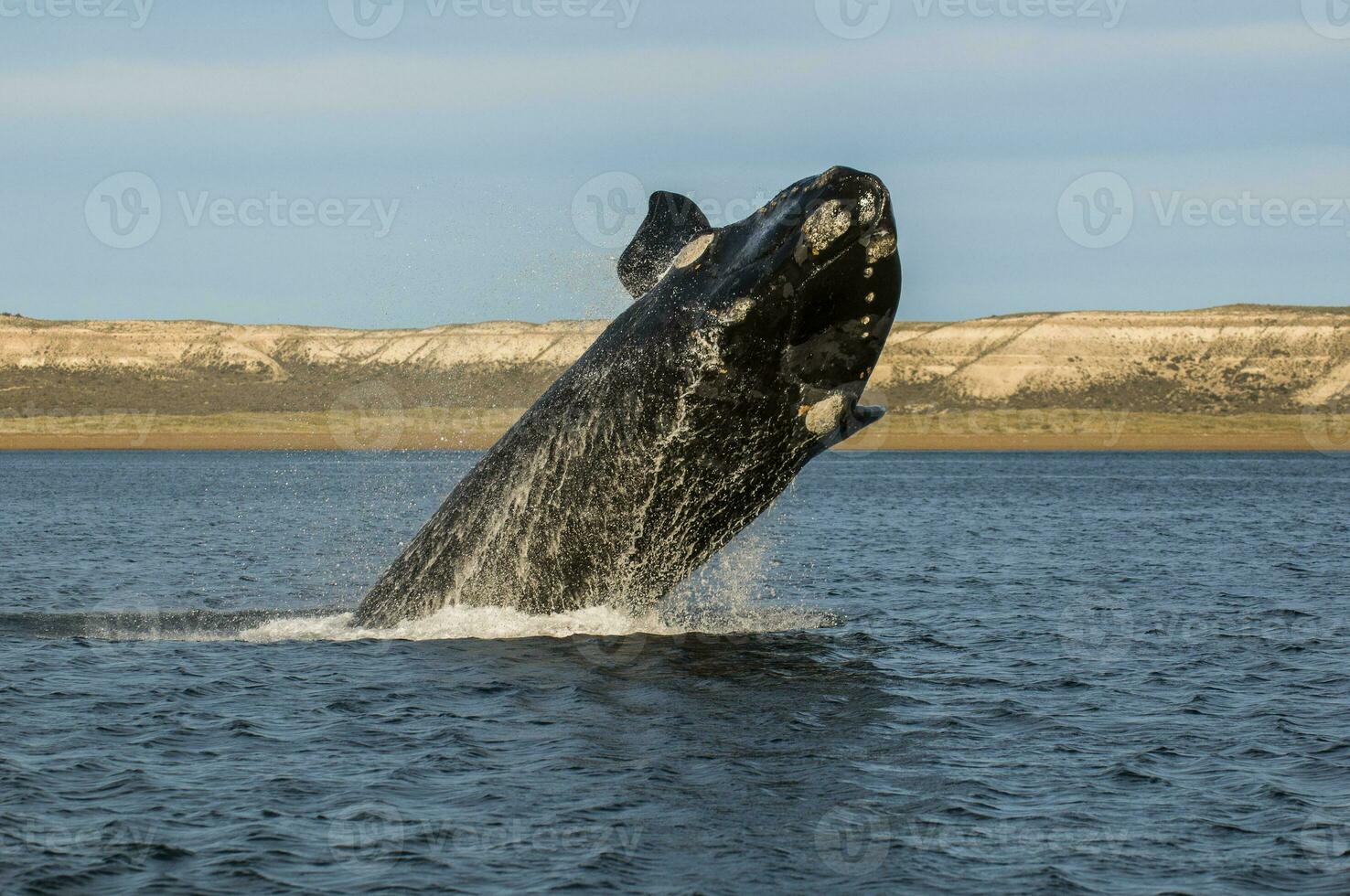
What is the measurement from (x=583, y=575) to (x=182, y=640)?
18.7 ft

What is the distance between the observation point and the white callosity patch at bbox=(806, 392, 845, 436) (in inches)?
492

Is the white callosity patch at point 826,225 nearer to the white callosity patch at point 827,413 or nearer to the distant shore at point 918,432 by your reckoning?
the white callosity patch at point 827,413

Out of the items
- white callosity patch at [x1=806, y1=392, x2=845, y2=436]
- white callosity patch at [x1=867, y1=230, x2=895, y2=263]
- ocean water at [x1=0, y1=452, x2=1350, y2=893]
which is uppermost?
white callosity patch at [x1=867, y1=230, x2=895, y2=263]

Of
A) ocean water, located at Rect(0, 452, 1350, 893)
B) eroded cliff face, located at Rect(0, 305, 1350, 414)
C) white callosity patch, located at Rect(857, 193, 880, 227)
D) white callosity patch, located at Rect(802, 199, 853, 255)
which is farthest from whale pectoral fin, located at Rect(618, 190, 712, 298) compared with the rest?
eroded cliff face, located at Rect(0, 305, 1350, 414)

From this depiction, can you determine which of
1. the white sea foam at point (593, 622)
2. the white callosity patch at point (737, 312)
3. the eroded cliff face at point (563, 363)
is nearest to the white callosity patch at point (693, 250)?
the white callosity patch at point (737, 312)

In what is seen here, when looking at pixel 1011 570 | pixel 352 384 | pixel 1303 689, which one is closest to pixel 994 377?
pixel 352 384

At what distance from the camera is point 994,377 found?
158 meters

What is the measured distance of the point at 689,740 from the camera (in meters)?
11.8

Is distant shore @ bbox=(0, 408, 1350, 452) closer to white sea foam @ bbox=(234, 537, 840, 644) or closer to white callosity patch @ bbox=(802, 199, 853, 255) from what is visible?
white sea foam @ bbox=(234, 537, 840, 644)

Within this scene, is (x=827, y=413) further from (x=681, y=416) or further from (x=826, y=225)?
(x=826, y=225)

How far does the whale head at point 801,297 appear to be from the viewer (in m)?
11.6

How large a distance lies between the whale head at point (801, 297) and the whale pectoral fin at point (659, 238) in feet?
0.57

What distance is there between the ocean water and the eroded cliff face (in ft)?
403

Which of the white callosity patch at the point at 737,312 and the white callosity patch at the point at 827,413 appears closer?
the white callosity patch at the point at 737,312
